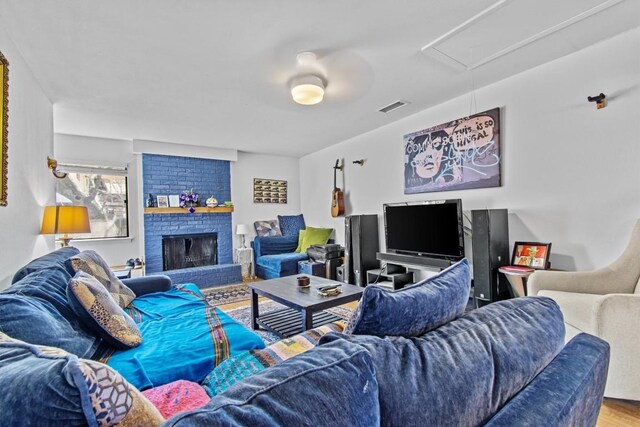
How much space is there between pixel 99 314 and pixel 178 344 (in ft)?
1.39

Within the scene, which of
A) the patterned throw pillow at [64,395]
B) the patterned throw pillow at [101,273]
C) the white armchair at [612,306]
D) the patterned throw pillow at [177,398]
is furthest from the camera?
the patterned throw pillow at [101,273]

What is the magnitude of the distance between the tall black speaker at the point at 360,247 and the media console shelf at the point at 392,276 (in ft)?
0.46

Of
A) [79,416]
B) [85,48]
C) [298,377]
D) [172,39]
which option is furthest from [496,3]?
[85,48]

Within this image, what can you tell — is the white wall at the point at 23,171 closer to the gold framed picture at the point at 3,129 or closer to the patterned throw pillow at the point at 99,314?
the gold framed picture at the point at 3,129

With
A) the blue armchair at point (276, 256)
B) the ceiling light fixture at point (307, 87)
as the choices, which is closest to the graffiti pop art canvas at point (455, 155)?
the ceiling light fixture at point (307, 87)

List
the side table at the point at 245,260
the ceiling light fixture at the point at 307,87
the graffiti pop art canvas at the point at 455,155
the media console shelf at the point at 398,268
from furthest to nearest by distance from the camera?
1. the side table at the point at 245,260
2. the media console shelf at the point at 398,268
3. the graffiti pop art canvas at the point at 455,155
4. the ceiling light fixture at the point at 307,87

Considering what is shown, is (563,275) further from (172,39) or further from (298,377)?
(172,39)

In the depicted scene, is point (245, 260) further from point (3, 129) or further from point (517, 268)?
point (517, 268)

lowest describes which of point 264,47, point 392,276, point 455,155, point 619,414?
point 619,414

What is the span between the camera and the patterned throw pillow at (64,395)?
47 cm

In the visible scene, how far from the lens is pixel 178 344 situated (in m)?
1.59

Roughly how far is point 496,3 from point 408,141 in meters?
2.09

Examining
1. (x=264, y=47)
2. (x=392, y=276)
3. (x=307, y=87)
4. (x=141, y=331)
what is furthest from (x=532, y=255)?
(x=141, y=331)

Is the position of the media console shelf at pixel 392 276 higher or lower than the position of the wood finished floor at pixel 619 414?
higher
